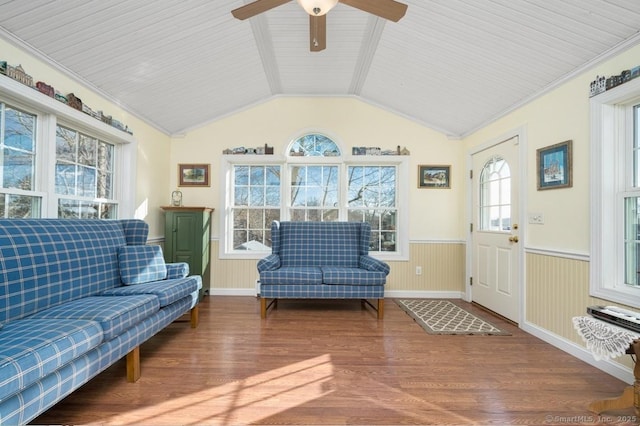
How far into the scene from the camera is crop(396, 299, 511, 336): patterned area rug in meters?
2.79

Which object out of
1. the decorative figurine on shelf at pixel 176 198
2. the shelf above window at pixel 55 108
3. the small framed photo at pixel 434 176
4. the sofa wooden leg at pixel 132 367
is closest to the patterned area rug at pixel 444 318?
the small framed photo at pixel 434 176

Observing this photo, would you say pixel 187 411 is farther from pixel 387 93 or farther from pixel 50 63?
pixel 387 93

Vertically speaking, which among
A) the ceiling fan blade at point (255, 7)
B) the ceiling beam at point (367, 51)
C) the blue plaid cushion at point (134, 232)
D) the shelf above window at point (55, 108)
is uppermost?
the ceiling beam at point (367, 51)

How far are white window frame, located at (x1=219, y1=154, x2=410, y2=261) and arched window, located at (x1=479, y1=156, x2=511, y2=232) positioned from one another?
947 millimetres

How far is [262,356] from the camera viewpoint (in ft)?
7.30

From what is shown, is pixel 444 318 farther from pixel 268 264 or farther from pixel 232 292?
pixel 232 292

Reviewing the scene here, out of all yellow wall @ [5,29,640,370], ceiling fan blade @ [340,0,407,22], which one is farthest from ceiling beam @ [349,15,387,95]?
ceiling fan blade @ [340,0,407,22]

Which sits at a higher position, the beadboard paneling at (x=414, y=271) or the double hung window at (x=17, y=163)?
the double hung window at (x=17, y=163)

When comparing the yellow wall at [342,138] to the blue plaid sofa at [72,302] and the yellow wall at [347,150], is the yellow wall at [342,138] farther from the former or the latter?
the blue plaid sofa at [72,302]

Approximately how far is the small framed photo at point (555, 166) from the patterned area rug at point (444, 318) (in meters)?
1.44

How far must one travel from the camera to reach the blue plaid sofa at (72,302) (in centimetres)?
123

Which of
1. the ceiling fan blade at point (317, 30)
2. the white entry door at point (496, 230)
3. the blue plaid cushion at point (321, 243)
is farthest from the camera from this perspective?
the blue plaid cushion at point (321, 243)

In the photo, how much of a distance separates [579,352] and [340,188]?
294cm

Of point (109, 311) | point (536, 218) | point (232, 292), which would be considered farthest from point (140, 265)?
point (536, 218)
